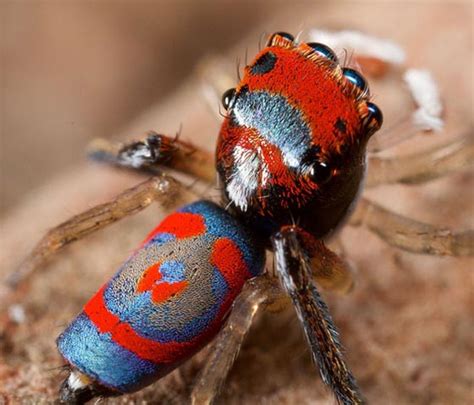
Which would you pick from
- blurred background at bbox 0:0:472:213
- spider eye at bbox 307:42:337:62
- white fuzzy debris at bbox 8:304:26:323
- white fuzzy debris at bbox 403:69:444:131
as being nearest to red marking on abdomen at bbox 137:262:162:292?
white fuzzy debris at bbox 8:304:26:323

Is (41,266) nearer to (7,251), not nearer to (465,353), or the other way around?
(7,251)

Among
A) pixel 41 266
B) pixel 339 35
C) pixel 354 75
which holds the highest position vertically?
pixel 339 35

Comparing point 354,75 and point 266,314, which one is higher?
point 354,75

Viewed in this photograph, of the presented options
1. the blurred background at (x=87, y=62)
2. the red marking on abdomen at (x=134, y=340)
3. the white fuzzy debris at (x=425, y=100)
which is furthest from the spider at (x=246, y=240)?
the blurred background at (x=87, y=62)

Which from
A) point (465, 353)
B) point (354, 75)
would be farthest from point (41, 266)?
point (465, 353)

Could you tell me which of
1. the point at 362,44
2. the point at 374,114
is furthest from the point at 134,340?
the point at 362,44

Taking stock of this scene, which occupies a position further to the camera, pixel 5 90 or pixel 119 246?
pixel 5 90
